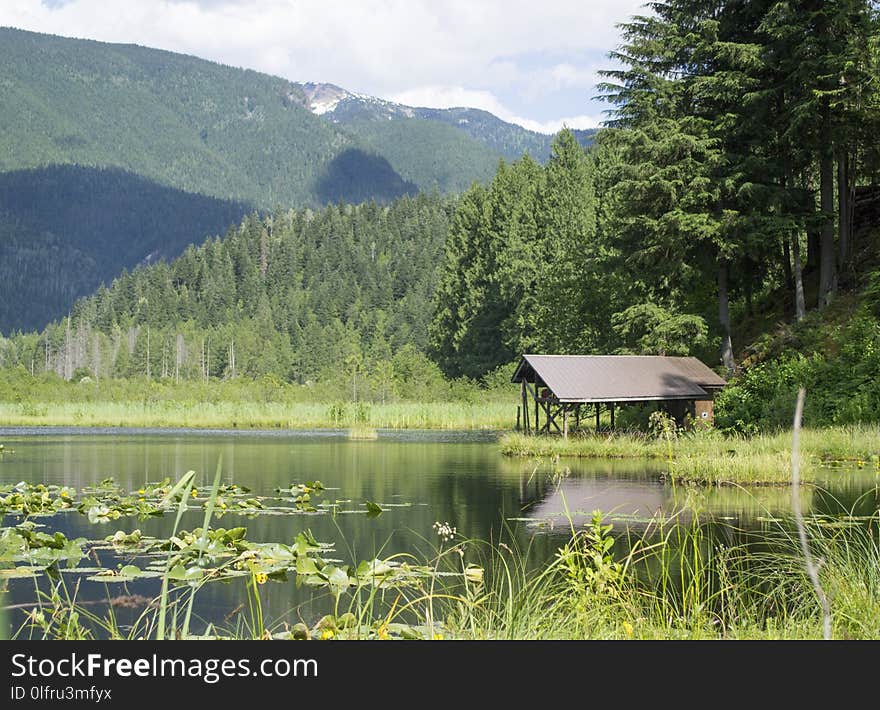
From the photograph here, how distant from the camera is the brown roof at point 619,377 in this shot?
36219mm

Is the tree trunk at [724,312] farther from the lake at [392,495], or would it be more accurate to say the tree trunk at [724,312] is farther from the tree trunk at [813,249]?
the lake at [392,495]

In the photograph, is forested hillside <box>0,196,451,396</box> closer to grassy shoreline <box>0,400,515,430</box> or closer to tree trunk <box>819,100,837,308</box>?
grassy shoreline <box>0,400,515,430</box>

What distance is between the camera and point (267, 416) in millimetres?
58250

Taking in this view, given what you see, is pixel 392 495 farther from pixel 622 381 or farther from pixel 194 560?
pixel 622 381

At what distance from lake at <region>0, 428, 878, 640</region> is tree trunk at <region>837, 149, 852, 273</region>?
642 inches

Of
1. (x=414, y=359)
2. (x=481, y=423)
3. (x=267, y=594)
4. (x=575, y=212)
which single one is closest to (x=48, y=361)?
(x=414, y=359)

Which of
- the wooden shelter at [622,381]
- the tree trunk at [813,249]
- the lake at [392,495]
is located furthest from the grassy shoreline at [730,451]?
the tree trunk at [813,249]

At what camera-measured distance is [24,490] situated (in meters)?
19.7

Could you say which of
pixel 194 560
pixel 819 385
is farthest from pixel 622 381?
pixel 194 560

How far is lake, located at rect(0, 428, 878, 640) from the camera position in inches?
520

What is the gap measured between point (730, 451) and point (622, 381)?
10017 millimetres

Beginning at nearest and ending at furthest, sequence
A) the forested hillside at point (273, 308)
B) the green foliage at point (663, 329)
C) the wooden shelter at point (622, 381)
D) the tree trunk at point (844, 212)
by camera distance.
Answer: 1. the wooden shelter at point (622, 381)
2. the tree trunk at point (844, 212)
3. the green foliage at point (663, 329)
4. the forested hillside at point (273, 308)

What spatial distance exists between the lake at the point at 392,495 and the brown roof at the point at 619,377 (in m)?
3.35
